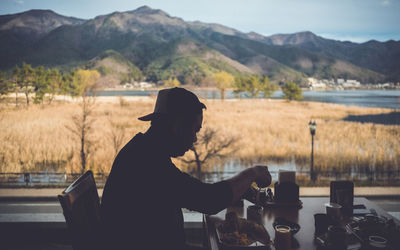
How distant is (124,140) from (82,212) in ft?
19.9

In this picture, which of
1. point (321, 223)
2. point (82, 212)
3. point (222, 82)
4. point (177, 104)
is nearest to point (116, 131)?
point (82, 212)

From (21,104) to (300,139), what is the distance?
867 cm

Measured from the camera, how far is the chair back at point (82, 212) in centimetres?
81

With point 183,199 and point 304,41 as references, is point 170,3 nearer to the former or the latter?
point 183,199

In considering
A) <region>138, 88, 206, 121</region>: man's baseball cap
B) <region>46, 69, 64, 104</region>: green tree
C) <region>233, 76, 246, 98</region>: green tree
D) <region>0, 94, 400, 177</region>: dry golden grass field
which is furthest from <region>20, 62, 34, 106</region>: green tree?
<region>233, 76, 246, 98</region>: green tree

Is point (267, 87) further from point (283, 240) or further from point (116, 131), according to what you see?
point (283, 240)

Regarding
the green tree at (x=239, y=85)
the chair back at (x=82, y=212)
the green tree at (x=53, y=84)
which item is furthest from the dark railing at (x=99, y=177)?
the green tree at (x=239, y=85)

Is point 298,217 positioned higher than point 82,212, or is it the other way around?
point 82,212

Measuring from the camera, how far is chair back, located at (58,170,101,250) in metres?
0.81

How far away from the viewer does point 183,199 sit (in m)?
0.73

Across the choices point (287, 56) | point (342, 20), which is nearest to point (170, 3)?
point (342, 20)

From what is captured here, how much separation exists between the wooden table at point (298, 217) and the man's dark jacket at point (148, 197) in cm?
33

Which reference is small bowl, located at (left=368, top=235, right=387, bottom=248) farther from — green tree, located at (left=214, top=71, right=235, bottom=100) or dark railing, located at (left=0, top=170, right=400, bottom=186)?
green tree, located at (left=214, top=71, right=235, bottom=100)

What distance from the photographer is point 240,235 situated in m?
1.01
